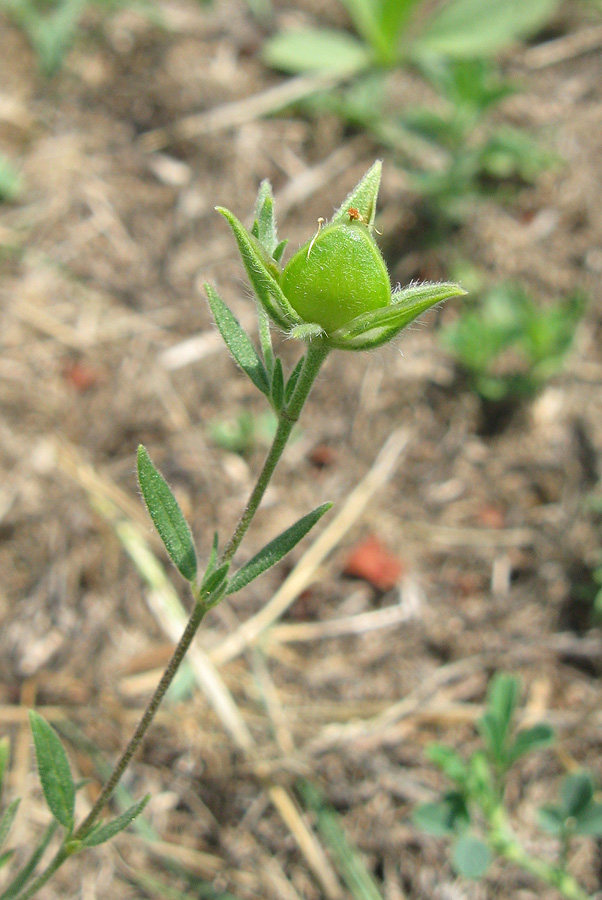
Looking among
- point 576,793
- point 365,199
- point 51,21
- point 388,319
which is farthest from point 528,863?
point 51,21

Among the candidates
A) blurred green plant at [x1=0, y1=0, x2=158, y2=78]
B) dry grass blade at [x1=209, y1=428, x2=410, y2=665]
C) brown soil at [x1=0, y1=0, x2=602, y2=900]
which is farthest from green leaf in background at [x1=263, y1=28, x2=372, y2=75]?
dry grass blade at [x1=209, y1=428, x2=410, y2=665]

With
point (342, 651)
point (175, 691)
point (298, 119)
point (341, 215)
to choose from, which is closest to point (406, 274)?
point (298, 119)

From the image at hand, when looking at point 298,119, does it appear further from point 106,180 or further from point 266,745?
A: point 266,745

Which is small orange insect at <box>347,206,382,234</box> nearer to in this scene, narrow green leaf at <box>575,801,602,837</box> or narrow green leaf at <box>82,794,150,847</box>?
narrow green leaf at <box>82,794,150,847</box>

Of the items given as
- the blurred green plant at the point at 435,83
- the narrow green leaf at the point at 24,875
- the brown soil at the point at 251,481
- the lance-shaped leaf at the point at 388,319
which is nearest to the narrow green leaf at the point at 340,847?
the brown soil at the point at 251,481

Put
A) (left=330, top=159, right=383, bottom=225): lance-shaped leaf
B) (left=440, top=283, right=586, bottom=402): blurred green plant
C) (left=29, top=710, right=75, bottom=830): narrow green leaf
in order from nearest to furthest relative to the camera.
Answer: (left=330, top=159, right=383, bottom=225): lance-shaped leaf < (left=29, top=710, right=75, bottom=830): narrow green leaf < (left=440, top=283, right=586, bottom=402): blurred green plant

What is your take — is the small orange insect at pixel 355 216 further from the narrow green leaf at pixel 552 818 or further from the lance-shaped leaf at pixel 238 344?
the narrow green leaf at pixel 552 818
